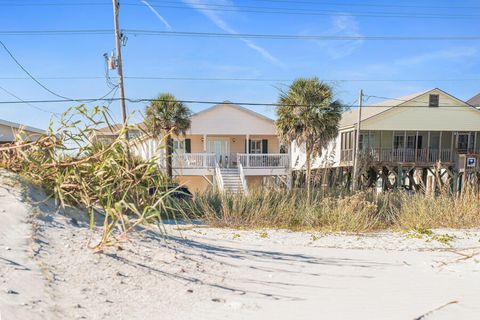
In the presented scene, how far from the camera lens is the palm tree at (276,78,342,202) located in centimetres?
1634

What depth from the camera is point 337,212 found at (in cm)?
854

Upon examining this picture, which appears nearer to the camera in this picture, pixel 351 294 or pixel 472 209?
pixel 351 294

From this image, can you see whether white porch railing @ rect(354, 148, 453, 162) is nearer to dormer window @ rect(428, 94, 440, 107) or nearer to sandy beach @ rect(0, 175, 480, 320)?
dormer window @ rect(428, 94, 440, 107)

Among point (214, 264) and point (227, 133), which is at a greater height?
point (227, 133)

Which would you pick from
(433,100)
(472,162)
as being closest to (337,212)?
(472,162)

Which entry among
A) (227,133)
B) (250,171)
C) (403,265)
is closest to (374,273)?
(403,265)

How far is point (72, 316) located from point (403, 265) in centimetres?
472

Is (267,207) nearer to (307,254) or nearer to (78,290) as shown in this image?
(307,254)

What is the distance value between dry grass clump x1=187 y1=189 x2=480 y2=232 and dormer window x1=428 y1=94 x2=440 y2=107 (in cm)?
1673

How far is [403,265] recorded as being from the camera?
17.5ft

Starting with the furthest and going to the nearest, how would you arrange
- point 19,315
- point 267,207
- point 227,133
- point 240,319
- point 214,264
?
point 227,133, point 267,207, point 214,264, point 240,319, point 19,315

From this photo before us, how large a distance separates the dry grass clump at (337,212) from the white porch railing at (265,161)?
1237cm

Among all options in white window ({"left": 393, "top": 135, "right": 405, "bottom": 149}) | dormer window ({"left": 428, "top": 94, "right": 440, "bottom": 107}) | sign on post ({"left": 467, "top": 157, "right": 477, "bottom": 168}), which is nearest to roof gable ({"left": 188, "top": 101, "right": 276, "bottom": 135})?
white window ({"left": 393, "top": 135, "right": 405, "bottom": 149})

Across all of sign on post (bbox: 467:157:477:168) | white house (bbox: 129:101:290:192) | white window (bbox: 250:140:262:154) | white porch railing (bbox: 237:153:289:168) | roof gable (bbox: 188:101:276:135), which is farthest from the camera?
white window (bbox: 250:140:262:154)
